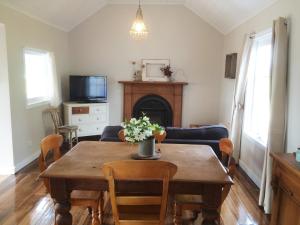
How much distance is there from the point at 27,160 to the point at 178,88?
3.61 meters

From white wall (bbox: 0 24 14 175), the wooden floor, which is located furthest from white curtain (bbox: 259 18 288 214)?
white wall (bbox: 0 24 14 175)

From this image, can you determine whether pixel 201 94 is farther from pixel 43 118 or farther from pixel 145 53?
pixel 43 118

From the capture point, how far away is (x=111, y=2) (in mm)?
6121

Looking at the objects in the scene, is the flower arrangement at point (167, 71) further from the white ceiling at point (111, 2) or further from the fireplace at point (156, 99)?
the white ceiling at point (111, 2)

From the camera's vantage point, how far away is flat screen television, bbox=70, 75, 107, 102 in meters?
5.86

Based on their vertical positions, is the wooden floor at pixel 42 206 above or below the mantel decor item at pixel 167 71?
below

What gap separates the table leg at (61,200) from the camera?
1.96 m

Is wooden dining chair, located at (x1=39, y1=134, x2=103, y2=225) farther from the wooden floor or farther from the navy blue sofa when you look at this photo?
the navy blue sofa

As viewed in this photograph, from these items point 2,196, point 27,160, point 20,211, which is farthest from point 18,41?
point 20,211

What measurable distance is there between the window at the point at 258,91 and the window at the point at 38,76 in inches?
145

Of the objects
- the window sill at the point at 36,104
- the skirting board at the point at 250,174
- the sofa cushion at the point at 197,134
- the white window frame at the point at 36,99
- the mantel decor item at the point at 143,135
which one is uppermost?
the white window frame at the point at 36,99

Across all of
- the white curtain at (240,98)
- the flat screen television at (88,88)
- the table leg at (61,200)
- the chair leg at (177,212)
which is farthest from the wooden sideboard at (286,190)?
the flat screen television at (88,88)

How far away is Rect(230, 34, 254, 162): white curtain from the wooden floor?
79 centimetres

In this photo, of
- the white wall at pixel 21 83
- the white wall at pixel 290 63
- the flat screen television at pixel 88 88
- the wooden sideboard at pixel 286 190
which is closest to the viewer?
the wooden sideboard at pixel 286 190
